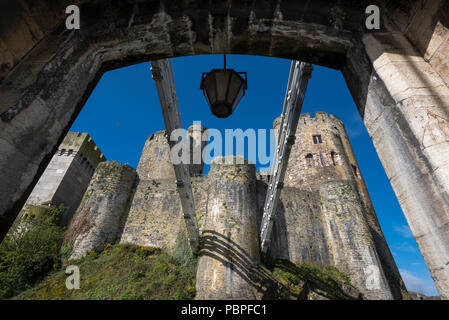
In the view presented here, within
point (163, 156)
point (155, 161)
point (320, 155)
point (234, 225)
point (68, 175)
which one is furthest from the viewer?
point (163, 156)

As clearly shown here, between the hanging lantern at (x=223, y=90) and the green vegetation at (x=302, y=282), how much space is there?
840 cm

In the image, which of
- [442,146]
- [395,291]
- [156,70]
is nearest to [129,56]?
[156,70]

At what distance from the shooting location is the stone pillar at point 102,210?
460 inches

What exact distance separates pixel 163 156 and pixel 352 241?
56.3ft

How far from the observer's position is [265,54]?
2248mm

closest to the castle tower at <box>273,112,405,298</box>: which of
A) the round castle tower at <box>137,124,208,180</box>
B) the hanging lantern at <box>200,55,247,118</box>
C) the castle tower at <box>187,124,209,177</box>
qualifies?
the castle tower at <box>187,124,209,177</box>

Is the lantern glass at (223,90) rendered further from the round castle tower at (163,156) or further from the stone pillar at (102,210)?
the round castle tower at (163,156)

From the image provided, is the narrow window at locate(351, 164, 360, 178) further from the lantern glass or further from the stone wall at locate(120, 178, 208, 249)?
the lantern glass

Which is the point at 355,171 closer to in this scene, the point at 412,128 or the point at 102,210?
the point at 102,210

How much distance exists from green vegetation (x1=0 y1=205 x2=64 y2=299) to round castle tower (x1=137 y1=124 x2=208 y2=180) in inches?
342

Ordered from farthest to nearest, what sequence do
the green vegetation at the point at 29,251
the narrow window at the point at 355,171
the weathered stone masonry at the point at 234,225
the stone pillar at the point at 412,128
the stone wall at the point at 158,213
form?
1. the narrow window at the point at 355,171
2. the stone wall at the point at 158,213
3. the green vegetation at the point at 29,251
4. the weathered stone masonry at the point at 234,225
5. the stone pillar at the point at 412,128

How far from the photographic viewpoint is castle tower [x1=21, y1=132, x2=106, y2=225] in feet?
57.7

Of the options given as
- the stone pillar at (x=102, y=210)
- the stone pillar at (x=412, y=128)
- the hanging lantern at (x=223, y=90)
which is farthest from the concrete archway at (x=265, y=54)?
the stone pillar at (x=102, y=210)

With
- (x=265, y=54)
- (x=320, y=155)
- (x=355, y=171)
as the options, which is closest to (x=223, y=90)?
(x=265, y=54)
